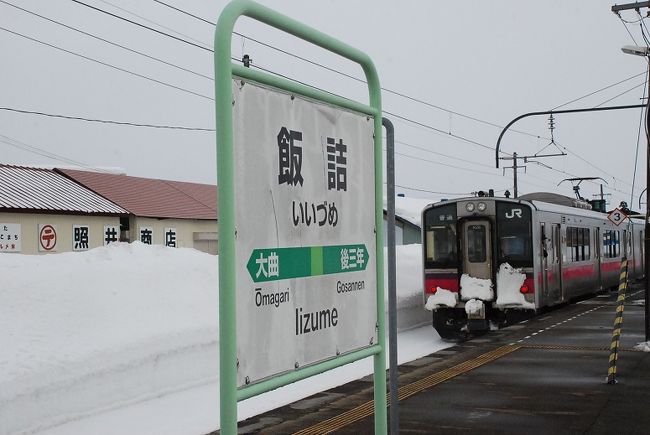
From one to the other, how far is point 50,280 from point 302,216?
10872mm

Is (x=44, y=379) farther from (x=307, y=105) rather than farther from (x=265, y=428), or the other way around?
(x=307, y=105)

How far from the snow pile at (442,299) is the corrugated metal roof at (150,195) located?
19048 millimetres

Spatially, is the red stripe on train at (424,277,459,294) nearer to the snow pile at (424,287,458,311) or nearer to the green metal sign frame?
the snow pile at (424,287,458,311)

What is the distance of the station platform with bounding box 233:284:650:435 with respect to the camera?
8.94 m

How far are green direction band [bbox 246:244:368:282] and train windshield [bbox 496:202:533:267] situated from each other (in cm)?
1456

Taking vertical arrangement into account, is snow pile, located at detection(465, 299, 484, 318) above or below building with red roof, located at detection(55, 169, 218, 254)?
below

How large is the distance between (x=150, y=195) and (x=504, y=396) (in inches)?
1191

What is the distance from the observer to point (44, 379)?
1058 centimetres

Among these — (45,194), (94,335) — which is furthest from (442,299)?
(45,194)

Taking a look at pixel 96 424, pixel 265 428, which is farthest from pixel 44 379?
pixel 265 428

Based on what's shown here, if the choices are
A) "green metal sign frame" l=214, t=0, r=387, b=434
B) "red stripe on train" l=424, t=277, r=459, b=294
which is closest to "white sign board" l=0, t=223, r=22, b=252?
"red stripe on train" l=424, t=277, r=459, b=294

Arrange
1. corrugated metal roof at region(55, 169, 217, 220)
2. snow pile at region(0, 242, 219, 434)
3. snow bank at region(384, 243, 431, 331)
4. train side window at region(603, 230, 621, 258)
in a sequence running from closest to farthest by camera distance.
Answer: snow pile at region(0, 242, 219, 434)
snow bank at region(384, 243, 431, 331)
train side window at region(603, 230, 621, 258)
corrugated metal roof at region(55, 169, 217, 220)

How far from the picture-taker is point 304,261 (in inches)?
154

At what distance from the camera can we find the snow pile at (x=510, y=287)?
1833 centimetres
